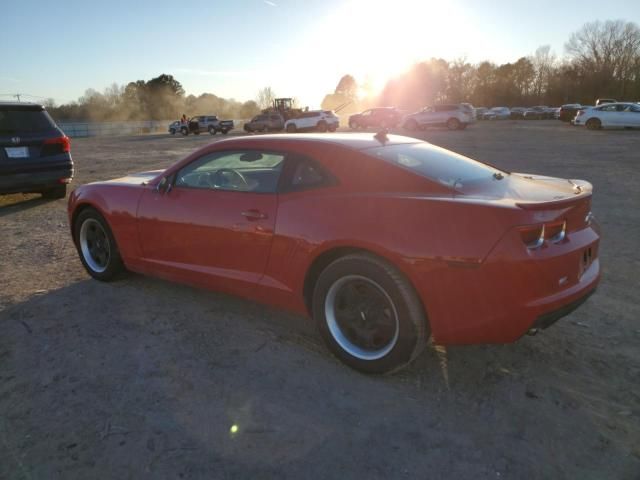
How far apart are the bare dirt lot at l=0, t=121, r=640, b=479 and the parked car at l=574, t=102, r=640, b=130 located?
26382 mm

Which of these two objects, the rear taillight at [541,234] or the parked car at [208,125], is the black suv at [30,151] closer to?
the rear taillight at [541,234]

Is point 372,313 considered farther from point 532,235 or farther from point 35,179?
point 35,179

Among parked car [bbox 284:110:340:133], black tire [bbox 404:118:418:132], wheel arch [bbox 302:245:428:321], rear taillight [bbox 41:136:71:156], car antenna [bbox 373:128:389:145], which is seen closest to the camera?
wheel arch [bbox 302:245:428:321]

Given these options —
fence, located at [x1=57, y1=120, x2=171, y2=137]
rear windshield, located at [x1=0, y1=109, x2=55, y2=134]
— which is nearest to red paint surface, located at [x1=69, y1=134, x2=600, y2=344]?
rear windshield, located at [x1=0, y1=109, x2=55, y2=134]

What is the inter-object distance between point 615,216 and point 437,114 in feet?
87.1

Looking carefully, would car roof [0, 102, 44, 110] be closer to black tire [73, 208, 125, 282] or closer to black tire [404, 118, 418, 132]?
black tire [73, 208, 125, 282]

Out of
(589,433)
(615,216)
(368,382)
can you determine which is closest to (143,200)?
(368,382)

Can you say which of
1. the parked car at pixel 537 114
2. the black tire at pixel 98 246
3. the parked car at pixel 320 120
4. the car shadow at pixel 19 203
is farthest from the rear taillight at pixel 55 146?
the parked car at pixel 537 114

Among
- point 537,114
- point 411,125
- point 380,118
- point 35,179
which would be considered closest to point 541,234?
point 35,179

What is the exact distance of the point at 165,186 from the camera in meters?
3.87

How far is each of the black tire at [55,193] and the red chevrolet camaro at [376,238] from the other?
623cm

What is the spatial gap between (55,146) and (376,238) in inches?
306

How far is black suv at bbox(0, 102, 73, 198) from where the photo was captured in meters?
7.81

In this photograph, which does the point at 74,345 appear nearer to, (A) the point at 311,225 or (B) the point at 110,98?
(A) the point at 311,225
